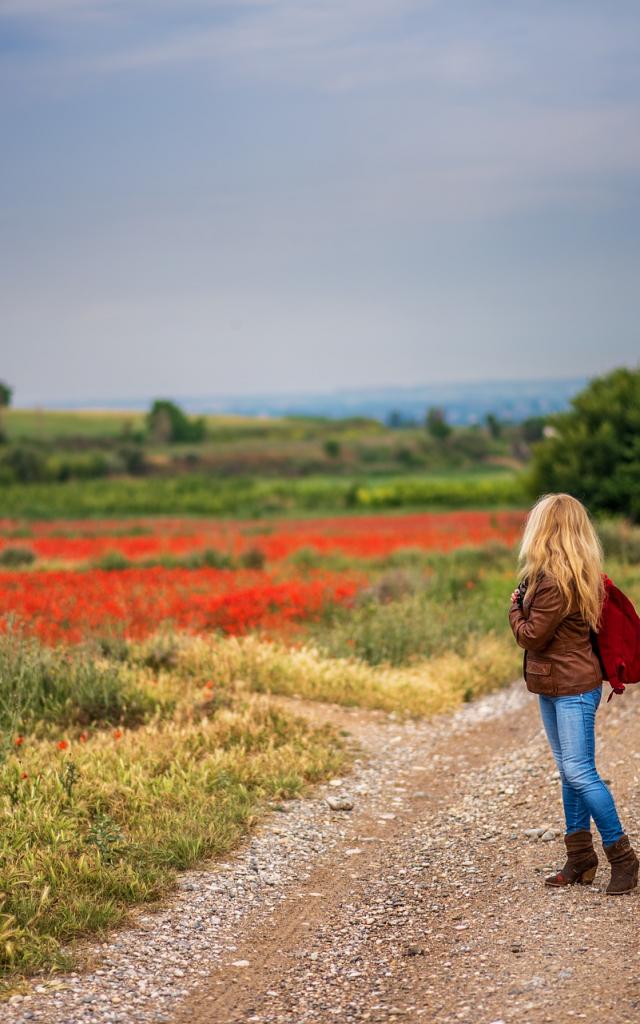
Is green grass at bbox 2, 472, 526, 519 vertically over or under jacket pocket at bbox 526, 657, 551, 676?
under

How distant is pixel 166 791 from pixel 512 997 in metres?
2.88

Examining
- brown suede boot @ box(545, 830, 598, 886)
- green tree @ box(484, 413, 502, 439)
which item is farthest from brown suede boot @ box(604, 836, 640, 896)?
green tree @ box(484, 413, 502, 439)

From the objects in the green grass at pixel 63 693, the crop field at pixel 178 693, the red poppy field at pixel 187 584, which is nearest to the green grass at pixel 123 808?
the crop field at pixel 178 693

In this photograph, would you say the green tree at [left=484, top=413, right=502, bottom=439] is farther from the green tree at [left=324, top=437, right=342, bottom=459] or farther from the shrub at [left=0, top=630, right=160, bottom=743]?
the shrub at [left=0, top=630, right=160, bottom=743]

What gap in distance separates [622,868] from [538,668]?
105 centimetres

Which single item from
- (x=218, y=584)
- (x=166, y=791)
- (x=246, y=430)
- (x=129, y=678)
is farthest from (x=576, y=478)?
(x=246, y=430)

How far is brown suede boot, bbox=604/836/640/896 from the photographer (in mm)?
5270

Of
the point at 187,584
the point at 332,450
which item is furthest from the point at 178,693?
the point at 332,450

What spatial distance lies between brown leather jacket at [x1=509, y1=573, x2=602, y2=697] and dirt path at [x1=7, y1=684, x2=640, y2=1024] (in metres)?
1.06

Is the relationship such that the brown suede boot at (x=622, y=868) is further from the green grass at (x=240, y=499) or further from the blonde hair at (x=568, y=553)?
the green grass at (x=240, y=499)

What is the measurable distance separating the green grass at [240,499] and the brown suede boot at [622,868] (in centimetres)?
3565

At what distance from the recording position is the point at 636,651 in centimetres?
541

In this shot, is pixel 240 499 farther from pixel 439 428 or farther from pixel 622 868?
pixel 622 868

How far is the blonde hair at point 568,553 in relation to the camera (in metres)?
5.19
